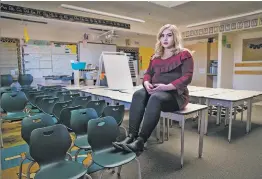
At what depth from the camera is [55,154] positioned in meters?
1.74

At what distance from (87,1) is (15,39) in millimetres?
2637

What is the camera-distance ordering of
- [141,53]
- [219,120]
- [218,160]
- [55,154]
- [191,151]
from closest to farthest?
[55,154] < [218,160] < [191,151] < [219,120] < [141,53]

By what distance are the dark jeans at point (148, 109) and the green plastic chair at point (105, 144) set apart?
0.26m

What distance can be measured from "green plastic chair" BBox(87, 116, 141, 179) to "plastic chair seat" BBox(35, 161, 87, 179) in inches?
7.0

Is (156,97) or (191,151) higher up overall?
(156,97)

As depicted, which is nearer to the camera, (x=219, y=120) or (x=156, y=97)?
(x=156, y=97)

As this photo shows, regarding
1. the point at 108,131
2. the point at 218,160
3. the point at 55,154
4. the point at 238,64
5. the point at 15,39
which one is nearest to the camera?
the point at 55,154

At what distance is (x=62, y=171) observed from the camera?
63.1 inches

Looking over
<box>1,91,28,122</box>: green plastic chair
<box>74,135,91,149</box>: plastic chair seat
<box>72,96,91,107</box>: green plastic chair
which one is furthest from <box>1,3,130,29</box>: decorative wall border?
<box>74,135,91,149</box>: plastic chair seat

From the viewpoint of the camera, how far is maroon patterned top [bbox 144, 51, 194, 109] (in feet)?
7.59

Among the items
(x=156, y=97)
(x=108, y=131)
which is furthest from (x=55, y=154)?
(x=156, y=97)

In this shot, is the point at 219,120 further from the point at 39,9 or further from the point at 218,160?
the point at 39,9

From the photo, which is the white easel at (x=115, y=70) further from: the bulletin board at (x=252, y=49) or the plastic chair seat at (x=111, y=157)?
the bulletin board at (x=252, y=49)

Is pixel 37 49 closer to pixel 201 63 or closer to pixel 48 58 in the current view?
pixel 48 58
